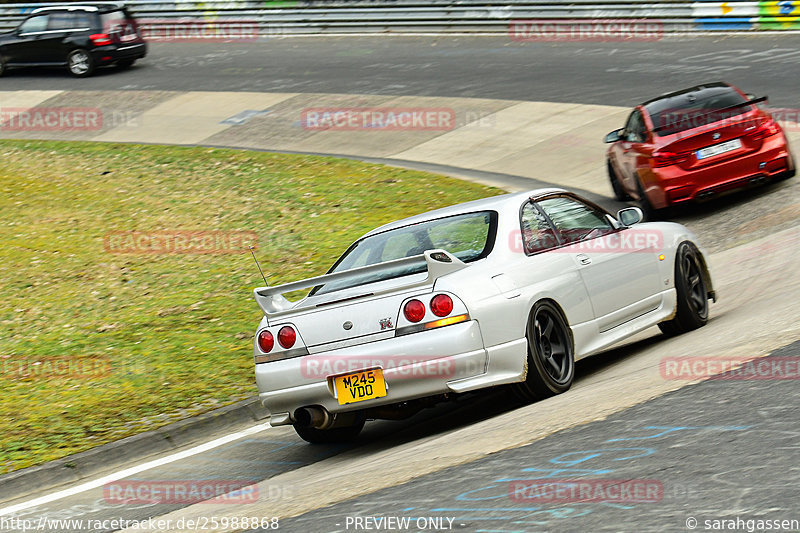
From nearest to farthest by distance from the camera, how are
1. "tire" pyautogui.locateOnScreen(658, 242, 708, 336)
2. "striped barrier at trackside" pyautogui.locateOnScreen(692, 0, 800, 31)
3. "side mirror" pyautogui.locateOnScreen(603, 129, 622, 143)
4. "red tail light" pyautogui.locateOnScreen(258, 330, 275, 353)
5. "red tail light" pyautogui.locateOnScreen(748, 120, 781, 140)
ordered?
"red tail light" pyautogui.locateOnScreen(258, 330, 275, 353), "tire" pyautogui.locateOnScreen(658, 242, 708, 336), "red tail light" pyautogui.locateOnScreen(748, 120, 781, 140), "side mirror" pyautogui.locateOnScreen(603, 129, 622, 143), "striped barrier at trackside" pyautogui.locateOnScreen(692, 0, 800, 31)

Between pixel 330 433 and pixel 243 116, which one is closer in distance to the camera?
pixel 330 433

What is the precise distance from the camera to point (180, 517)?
612 centimetres

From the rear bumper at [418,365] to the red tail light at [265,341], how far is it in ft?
1.05

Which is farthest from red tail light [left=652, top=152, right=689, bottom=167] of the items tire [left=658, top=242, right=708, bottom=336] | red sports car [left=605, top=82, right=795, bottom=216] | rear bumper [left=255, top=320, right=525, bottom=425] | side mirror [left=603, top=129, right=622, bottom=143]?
rear bumper [left=255, top=320, right=525, bottom=425]

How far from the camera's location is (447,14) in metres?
31.5

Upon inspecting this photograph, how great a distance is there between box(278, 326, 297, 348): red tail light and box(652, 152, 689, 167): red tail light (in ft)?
26.4

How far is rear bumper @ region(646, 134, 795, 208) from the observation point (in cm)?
1388

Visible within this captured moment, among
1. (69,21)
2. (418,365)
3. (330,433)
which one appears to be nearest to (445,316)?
(418,365)

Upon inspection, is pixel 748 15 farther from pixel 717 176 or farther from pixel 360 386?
pixel 360 386

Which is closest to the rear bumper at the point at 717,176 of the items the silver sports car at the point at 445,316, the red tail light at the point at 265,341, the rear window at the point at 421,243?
the silver sports car at the point at 445,316

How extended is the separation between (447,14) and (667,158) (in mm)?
18440

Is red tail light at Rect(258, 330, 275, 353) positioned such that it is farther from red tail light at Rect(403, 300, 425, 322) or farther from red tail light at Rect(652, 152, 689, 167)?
red tail light at Rect(652, 152, 689, 167)

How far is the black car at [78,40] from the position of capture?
2984 centimetres

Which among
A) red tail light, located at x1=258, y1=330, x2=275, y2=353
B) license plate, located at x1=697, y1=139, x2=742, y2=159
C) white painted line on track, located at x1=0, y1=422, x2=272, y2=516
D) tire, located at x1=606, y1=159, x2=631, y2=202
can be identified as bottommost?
tire, located at x1=606, y1=159, x2=631, y2=202
